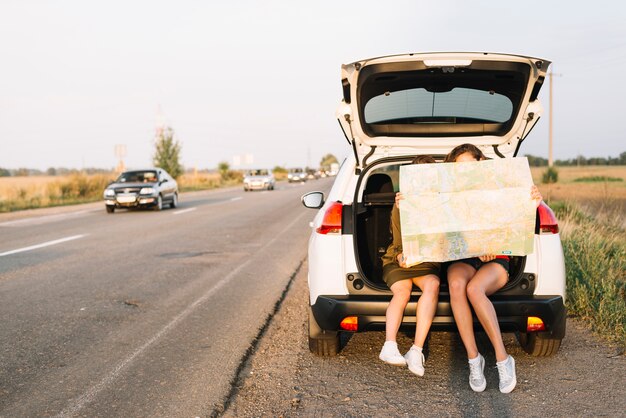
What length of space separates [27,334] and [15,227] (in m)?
12.4

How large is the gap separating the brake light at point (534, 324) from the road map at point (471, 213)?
18.8 inches

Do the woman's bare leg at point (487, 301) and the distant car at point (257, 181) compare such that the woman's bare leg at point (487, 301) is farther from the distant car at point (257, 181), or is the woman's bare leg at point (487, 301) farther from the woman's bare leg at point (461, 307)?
the distant car at point (257, 181)

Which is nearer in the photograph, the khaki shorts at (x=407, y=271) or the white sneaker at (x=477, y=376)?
the white sneaker at (x=477, y=376)

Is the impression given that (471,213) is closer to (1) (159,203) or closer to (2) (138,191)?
(2) (138,191)

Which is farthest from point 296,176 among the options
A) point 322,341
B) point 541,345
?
point 541,345

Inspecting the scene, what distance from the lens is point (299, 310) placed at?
6328 mm

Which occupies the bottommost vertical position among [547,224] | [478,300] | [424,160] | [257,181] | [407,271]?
[257,181]

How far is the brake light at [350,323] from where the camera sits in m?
4.25

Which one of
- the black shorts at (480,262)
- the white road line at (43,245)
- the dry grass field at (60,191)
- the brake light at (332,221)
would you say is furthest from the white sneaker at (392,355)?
the dry grass field at (60,191)

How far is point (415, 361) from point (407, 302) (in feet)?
1.24

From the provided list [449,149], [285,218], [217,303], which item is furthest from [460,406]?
[285,218]

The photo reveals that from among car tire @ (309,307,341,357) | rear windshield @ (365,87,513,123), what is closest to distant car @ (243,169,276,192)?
rear windshield @ (365,87,513,123)

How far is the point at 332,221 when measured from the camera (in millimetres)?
4496

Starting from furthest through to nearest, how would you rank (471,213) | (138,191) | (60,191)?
(60,191), (138,191), (471,213)
